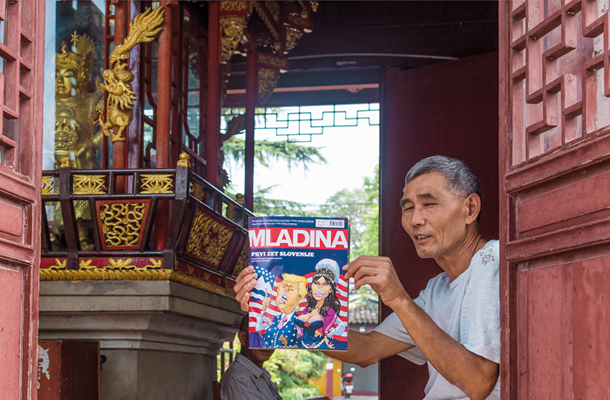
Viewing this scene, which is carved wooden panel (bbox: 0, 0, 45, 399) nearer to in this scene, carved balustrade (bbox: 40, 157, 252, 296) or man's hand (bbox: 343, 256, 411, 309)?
man's hand (bbox: 343, 256, 411, 309)

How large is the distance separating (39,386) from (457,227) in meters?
2.15

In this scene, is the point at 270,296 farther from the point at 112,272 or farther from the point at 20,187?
the point at 112,272

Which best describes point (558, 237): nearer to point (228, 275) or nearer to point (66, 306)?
point (66, 306)

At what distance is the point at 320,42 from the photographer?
257 inches

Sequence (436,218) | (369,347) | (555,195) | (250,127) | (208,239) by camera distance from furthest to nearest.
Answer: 1. (250,127)
2. (208,239)
3. (369,347)
4. (436,218)
5. (555,195)

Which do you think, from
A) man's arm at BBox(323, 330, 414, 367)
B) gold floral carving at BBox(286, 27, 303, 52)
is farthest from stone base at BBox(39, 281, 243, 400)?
gold floral carving at BBox(286, 27, 303, 52)

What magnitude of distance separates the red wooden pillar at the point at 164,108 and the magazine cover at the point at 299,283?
231 centimetres

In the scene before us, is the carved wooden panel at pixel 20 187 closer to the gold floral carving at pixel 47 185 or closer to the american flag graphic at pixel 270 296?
the american flag graphic at pixel 270 296

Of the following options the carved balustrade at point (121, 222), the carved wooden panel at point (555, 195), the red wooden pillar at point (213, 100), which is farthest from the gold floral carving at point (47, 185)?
the carved wooden panel at point (555, 195)

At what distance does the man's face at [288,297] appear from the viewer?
2227 millimetres

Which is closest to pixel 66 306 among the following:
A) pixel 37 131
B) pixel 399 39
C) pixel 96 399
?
pixel 96 399

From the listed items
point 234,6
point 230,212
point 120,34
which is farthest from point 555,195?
point 234,6

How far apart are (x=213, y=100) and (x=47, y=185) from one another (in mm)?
1385

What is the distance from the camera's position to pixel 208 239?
4.70 m
